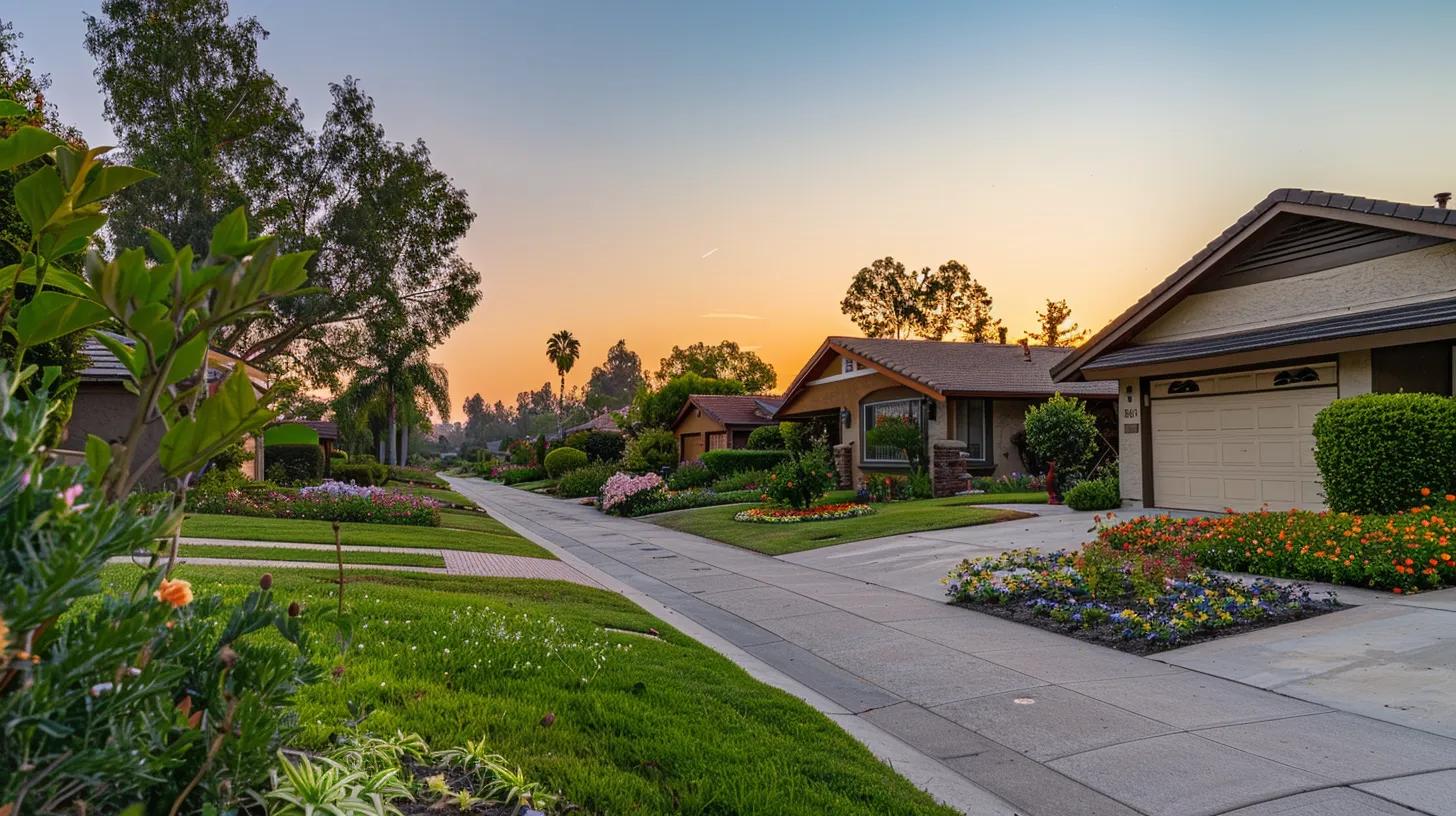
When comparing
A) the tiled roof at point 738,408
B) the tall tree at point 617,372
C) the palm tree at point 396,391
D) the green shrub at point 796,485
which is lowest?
the green shrub at point 796,485

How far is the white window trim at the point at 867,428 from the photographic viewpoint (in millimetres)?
25734

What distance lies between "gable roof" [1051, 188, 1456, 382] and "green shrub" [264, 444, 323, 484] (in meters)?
A: 22.9

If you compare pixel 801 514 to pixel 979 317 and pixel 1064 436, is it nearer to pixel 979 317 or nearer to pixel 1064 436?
pixel 1064 436

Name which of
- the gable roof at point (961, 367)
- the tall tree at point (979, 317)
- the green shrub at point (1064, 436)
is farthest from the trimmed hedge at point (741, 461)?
the tall tree at point (979, 317)

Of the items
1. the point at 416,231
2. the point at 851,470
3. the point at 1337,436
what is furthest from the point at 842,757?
the point at 416,231

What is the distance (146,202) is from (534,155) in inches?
709

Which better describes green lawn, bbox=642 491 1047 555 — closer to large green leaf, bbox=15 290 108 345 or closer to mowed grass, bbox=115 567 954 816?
mowed grass, bbox=115 567 954 816

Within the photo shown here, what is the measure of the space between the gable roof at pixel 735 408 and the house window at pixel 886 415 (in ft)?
28.1

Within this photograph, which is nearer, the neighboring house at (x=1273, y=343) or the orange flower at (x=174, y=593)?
the orange flower at (x=174, y=593)

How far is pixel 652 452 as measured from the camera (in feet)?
130

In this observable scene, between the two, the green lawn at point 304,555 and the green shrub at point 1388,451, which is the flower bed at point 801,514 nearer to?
the green lawn at point 304,555

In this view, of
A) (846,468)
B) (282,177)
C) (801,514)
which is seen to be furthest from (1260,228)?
(282,177)

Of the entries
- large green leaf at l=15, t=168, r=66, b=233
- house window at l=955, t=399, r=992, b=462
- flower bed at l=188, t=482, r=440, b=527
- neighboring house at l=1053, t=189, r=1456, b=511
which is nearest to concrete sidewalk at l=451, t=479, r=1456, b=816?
large green leaf at l=15, t=168, r=66, b=233

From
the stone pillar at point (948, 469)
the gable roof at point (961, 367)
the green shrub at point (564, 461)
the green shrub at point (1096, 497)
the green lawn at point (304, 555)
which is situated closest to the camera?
the green lawn at point (304, 555)
